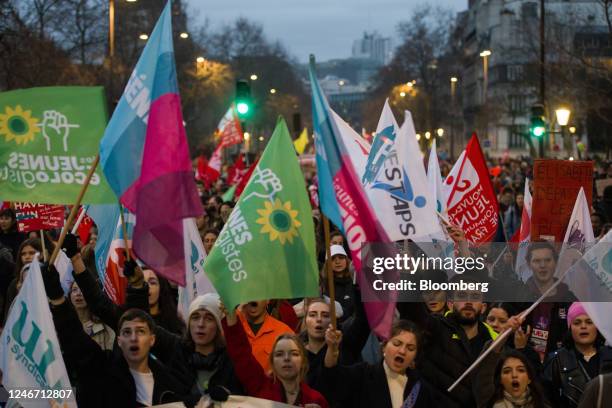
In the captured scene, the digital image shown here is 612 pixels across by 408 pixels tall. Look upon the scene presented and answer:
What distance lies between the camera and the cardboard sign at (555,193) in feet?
34.7

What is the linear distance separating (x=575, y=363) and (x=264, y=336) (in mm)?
1879

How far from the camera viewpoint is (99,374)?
6.95 meters

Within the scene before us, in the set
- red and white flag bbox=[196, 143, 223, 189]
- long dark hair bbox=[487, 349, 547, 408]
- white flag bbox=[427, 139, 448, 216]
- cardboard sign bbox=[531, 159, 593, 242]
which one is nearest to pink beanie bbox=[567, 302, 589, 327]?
long dark hair bbox=[487, 349, 547, 408]

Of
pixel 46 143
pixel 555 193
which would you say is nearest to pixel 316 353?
pixel 46 143

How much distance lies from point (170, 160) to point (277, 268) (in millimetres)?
906

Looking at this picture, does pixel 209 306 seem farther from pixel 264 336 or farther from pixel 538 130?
pixel 538 130

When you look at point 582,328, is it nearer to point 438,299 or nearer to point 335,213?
point 438,299

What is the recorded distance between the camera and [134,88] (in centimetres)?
741

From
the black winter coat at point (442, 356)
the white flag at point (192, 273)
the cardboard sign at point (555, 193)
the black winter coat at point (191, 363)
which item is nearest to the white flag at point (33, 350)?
the black winter coat at point (191, 363)

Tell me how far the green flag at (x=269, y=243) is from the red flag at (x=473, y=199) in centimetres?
457

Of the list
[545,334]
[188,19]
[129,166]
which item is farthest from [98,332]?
[188,19]

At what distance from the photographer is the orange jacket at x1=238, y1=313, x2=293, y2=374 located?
7.57m

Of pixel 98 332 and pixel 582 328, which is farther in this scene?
pixel 98 332

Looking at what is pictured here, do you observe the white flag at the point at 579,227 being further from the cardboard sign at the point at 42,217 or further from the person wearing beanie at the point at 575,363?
the cardboard sign at the point at 42,217
